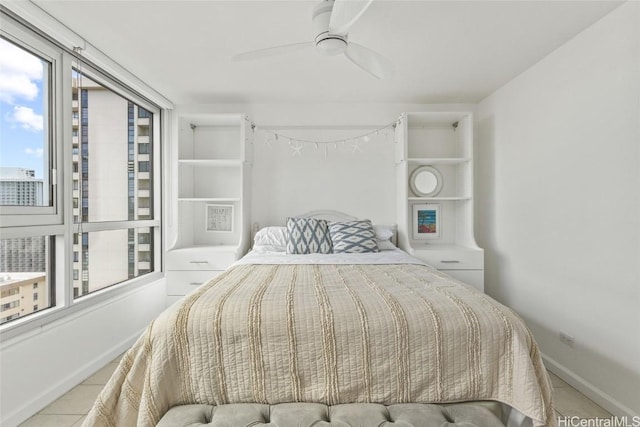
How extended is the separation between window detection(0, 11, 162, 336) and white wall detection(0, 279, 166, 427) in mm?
90

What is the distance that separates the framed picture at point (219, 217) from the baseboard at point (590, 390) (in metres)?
3.02

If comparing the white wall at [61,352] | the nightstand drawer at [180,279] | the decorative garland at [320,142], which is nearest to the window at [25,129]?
the white wall at [61,352]

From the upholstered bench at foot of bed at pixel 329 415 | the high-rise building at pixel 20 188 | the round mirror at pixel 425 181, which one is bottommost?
the upholstered bench at foot of bed at pixel 329 415

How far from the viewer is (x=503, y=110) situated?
117 inches

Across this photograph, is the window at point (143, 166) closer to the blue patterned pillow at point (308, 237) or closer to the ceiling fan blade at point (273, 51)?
the blue patterned pillow at point (308, 237)

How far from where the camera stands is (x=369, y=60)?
6.32ft

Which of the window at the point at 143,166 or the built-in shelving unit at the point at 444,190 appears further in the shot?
the window at the point at 143,166

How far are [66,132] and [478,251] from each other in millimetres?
3311

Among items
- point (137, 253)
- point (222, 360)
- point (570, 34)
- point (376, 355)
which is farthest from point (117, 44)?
point (570, 34)

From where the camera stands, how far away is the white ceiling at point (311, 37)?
1811mm

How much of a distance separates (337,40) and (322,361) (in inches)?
62.1

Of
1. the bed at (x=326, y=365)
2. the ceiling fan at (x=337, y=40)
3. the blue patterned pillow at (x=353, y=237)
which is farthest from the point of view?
the blue patterned pillow at (x=353, y=237)

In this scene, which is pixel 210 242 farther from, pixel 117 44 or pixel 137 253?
pixel 117 44

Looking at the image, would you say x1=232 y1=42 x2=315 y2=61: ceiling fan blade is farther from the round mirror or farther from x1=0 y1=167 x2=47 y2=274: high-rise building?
the round mirror
